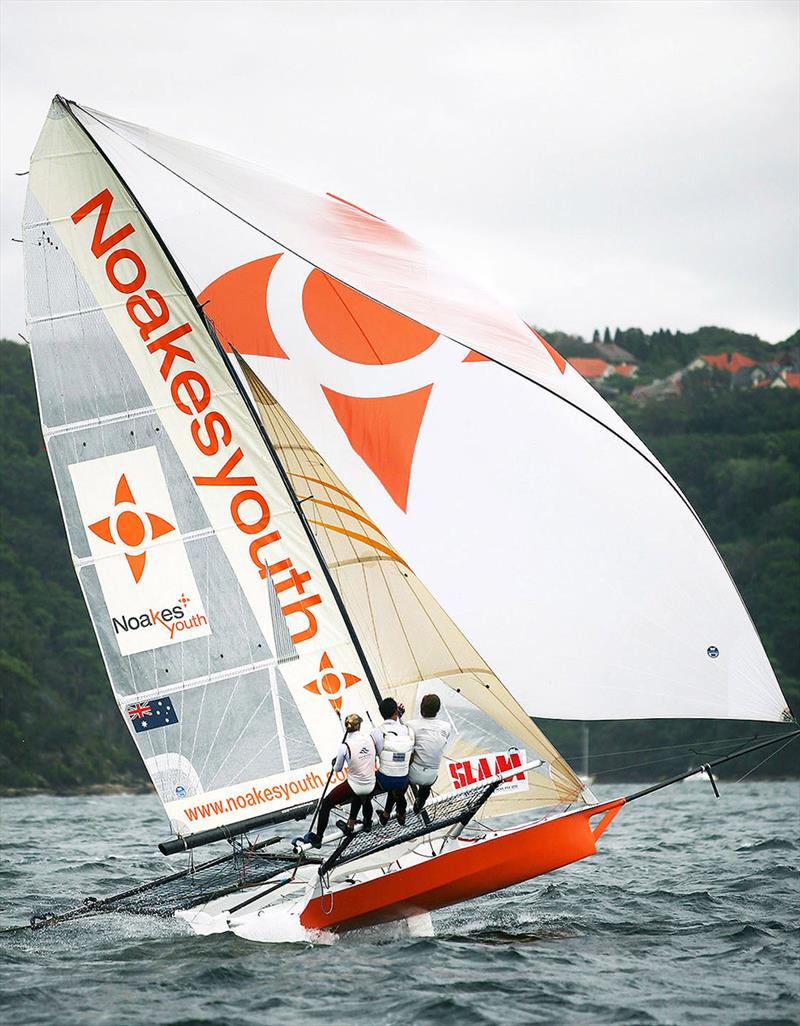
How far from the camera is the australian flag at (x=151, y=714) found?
10.3 metres

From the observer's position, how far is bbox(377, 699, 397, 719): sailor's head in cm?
976

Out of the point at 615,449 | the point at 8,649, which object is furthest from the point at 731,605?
the point at 8,649

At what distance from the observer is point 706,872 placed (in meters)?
14.1

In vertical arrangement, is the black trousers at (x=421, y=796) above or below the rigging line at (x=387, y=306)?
below

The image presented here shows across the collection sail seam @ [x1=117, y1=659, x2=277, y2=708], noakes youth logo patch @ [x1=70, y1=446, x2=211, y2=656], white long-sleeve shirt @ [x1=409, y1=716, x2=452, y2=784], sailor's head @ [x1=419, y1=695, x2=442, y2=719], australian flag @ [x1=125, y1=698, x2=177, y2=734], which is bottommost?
white long-sleeve shirt @ [x1=409, y1=716, x2=452, y2=784]

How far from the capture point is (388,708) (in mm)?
9758

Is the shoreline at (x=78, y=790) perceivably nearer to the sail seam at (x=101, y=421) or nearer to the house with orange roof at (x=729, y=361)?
the sail seam at (x=101, y=421)

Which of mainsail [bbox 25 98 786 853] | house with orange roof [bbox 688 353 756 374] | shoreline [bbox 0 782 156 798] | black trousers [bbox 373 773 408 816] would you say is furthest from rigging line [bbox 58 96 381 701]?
house with orange roof [bbox 688 353 756 374]

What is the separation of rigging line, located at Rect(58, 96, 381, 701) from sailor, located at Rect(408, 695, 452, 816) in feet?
1.50

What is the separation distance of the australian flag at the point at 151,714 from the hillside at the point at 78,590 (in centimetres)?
3327

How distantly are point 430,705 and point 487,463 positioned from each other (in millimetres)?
1866

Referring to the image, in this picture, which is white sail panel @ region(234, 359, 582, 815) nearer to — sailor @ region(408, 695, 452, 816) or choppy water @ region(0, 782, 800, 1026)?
sailor @ region(408, 695, 452, 816)

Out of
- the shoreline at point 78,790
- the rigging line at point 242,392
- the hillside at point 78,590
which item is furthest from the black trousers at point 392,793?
the shoreline at point 78,790

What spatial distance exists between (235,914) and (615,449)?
4.12 meters
